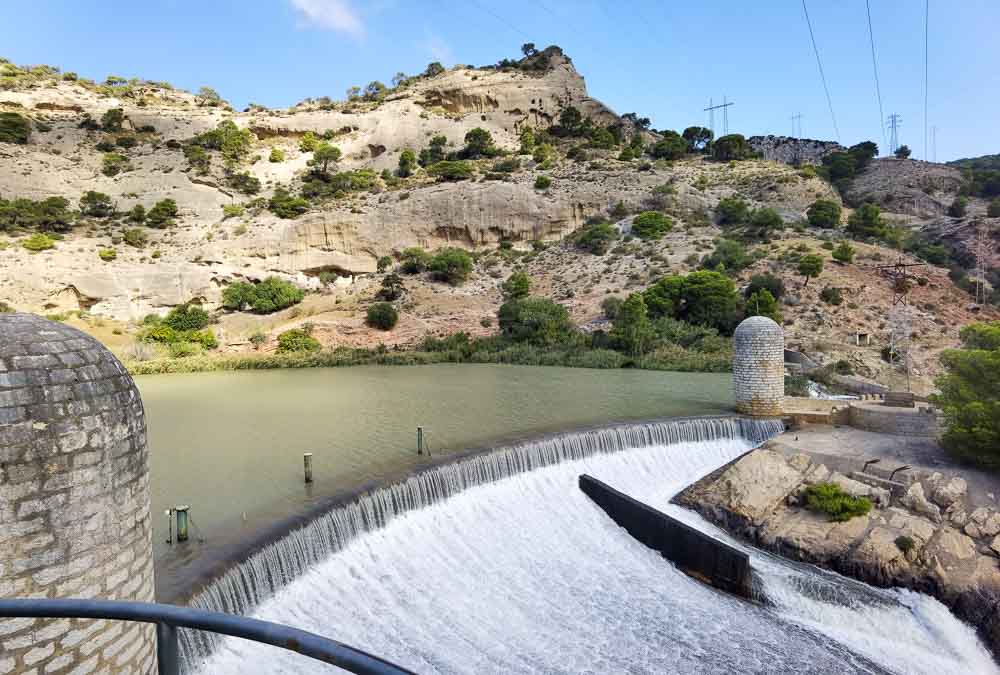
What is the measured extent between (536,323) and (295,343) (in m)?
13.5

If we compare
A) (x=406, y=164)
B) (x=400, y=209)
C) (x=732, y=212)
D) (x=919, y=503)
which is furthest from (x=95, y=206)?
(x=919, y=503)

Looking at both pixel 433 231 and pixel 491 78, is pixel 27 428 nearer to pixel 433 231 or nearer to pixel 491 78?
pixel 433 231

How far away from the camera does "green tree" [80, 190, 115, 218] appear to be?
136 ft

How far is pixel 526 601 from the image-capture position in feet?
26.3

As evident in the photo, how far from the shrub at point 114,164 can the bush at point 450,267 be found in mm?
28681

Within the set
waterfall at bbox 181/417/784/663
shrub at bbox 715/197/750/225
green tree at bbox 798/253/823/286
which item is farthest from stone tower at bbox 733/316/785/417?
shrub at bbox 715/197/750/225

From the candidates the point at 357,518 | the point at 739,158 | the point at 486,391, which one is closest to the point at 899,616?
the point at 357,518

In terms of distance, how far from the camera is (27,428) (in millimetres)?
3318

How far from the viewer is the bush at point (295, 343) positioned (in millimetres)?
31266

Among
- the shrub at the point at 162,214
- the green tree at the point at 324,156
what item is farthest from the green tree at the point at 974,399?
the green tree at the point at 324,156

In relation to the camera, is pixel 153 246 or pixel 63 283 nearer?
pixel 63 283

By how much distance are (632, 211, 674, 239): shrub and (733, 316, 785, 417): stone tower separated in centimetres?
2762

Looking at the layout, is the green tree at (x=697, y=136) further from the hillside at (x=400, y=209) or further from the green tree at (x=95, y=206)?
the green tree at (x=95, y=206)

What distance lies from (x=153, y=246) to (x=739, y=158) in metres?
53.4
